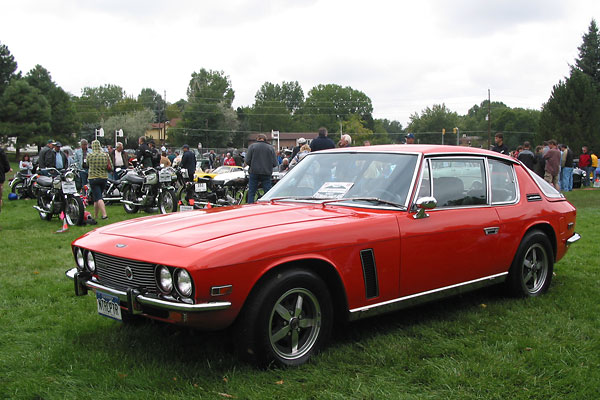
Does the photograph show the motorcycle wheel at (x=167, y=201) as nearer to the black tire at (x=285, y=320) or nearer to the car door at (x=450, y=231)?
the car door at (x=450, y=231)

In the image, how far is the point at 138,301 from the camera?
11.6 ft

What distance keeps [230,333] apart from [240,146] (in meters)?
86.0

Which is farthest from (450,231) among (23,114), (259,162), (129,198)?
(23,114)

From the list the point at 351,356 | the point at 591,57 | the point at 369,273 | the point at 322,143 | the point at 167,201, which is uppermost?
the point at 591,57

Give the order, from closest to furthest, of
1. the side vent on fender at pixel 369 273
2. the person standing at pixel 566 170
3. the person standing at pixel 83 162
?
the side vent on fender at pixel 369 273, the person standing at pixel 83 162, the person standing at pixel 566 170

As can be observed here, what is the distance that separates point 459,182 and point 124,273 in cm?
287

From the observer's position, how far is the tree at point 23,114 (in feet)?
176

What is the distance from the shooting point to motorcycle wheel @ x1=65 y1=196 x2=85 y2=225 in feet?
37.0

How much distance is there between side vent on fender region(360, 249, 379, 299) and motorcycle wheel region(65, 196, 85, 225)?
869cm

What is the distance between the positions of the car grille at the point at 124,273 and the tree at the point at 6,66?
63684 mm

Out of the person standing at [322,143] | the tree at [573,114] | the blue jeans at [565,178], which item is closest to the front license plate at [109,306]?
the person standing at [322,143]

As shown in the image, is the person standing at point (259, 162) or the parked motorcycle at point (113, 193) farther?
the parked motorcycle at point (113, 193)

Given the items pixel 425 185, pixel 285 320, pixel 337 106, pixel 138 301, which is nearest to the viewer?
pixel 138 301

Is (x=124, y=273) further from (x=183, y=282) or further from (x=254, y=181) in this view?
(x=254, y=181)
